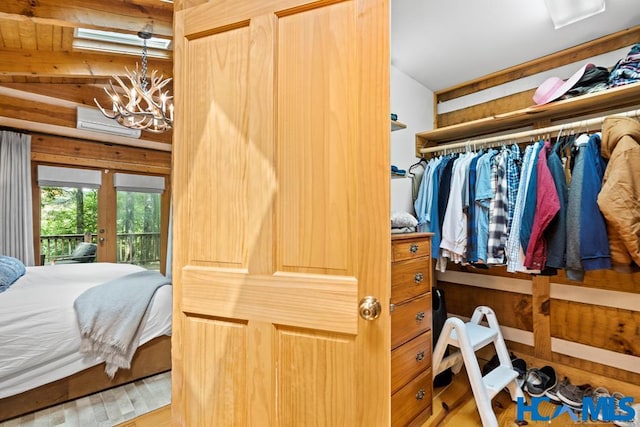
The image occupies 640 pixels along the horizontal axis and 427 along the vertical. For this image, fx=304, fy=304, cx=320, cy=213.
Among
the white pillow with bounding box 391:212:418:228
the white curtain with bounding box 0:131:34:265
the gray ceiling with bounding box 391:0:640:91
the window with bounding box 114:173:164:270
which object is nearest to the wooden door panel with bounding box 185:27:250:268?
the white pillow with bounding box 391:212:418:228

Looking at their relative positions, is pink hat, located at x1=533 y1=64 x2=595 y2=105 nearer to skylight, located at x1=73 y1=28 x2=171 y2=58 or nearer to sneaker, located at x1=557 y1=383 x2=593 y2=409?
sneaker, located at x1=557 y1=383 x2=593 y2=409

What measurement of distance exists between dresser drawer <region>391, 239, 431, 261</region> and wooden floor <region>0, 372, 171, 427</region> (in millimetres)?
1717

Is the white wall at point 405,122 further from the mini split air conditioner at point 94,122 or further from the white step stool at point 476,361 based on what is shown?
the mini split air conditioner at point 94,122

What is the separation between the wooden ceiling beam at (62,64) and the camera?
8.02 ft

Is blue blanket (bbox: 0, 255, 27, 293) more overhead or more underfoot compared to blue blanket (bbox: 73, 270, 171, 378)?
more overhead

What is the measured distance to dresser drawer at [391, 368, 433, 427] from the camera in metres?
1.54

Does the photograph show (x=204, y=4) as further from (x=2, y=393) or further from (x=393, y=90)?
(x=2, y=393)


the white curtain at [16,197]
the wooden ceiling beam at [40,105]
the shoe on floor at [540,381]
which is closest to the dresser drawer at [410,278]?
the shoe on floor at [540,381]

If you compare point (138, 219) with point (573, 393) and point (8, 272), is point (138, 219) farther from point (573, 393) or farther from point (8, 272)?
point (573, 393)

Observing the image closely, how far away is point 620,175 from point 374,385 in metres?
1.61

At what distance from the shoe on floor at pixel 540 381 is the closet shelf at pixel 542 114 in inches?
68.1

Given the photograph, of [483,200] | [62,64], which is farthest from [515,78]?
[62,64]

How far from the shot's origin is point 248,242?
108cm

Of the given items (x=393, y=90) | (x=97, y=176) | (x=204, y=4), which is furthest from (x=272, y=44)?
(x=97, y=176)
